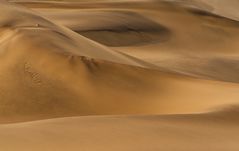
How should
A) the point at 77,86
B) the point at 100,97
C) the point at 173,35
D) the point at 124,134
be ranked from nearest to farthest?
1. the point at 124,134
2. the point at 100,97
3. the point at 77,86
4. the point at 173,35

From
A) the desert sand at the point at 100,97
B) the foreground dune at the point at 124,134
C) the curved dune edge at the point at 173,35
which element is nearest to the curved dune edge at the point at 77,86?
the desert sand at the point at 100,97

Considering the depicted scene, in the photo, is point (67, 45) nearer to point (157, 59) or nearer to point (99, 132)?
point (99, 132)

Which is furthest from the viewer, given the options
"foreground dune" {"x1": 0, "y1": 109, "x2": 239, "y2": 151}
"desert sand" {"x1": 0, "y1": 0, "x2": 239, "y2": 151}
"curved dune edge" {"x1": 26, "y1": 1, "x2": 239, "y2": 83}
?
"curved dune edge" {"x1": 26, "y1": 1, "x2": 239, "y2": 83}

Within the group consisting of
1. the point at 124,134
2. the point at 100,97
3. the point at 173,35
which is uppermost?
the point at 124,134

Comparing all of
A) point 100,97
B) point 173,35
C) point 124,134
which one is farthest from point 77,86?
point 173,35

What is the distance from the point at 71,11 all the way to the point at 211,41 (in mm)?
2257

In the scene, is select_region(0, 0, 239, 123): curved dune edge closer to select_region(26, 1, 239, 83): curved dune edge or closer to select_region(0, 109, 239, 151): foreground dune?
select_region(0, 109, 239, 151): foreground dune

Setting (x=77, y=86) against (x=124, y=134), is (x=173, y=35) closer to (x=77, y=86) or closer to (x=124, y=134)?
(x=77, y=86)

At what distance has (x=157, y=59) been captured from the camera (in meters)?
6.77

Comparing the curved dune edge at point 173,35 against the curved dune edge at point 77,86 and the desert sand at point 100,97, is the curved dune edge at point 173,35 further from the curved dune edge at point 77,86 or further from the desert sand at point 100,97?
the curved dune edge at point 77,86

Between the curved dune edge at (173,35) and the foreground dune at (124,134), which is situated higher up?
the foreground dune at (124,134)

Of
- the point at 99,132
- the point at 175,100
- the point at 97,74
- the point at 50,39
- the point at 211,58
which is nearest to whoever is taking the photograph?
the point at 99,132

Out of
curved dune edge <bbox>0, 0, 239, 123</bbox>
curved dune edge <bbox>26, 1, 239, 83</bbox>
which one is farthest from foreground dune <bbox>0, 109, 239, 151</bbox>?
curved dune edge <bbox>26, 1, 239, 83</bbox>

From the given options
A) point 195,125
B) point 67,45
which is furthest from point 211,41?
point 195,125
